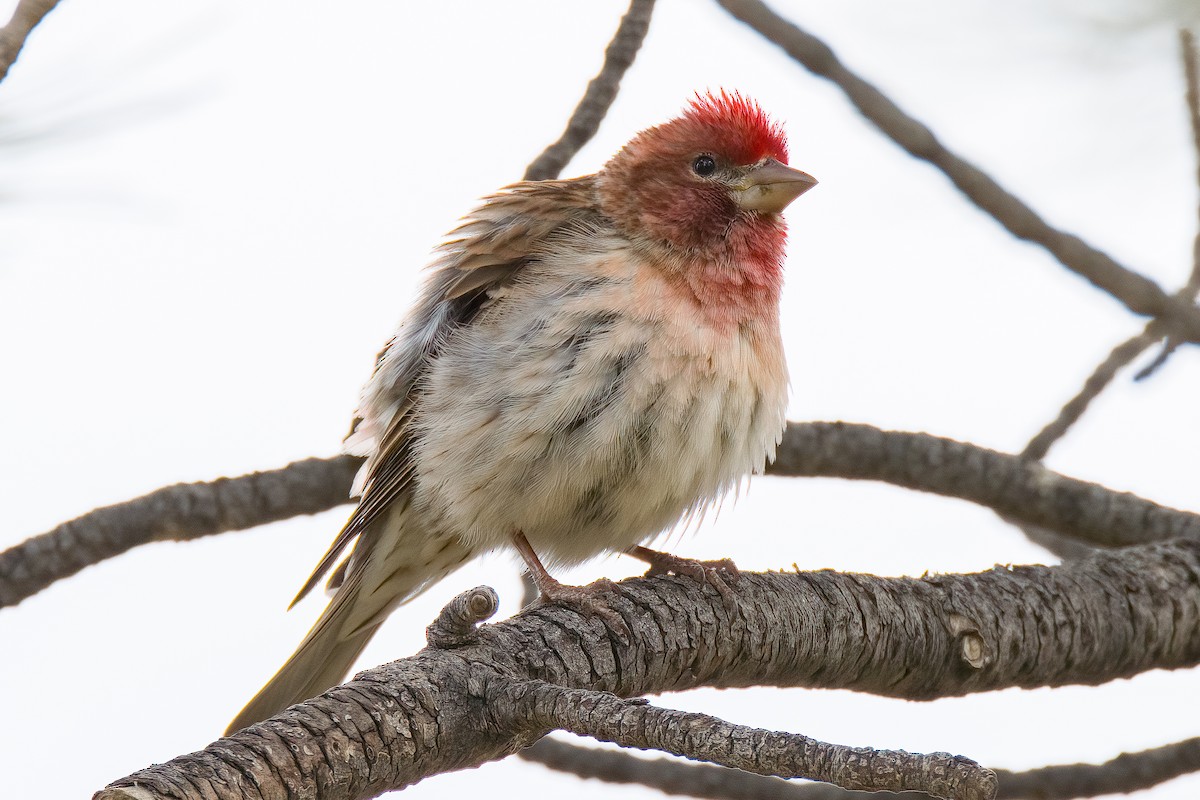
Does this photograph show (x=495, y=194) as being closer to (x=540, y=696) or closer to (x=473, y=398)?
(x=473, y=398)

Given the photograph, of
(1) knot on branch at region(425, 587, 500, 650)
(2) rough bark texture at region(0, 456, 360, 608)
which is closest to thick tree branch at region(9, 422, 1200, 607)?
(2) rough bark texture at region(0, 456, 360, 608)

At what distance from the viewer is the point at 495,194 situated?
5.06m

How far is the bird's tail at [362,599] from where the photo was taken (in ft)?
15.5

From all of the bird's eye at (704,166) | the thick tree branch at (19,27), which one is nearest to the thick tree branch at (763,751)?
the thick tree branch at (19,27)

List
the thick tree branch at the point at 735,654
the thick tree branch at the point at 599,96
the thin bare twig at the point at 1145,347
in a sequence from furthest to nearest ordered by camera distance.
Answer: the thick tree branch at the point at 599,96 → the thin bare twig at the point at 1145,347 → the thick tree branch at the point at 735,654

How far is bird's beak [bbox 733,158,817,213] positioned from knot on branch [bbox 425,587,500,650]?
7.58ft

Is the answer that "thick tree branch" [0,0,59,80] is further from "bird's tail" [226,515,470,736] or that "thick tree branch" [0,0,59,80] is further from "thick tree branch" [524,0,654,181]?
"bird's tail" [226,515,470,736]

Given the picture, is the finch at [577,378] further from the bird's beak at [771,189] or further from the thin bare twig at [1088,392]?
the thin bare twig at [1088,392]

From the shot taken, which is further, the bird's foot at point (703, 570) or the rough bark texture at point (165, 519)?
the rough bark texture at point (165, 519)

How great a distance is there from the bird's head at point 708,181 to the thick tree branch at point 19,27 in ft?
7.08

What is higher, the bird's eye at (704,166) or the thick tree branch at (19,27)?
the bird's eye at (704,166)

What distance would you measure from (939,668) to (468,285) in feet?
6.77

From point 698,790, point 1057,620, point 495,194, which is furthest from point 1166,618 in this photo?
point 495,194

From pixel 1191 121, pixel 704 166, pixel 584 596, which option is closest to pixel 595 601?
pixel 584 596
